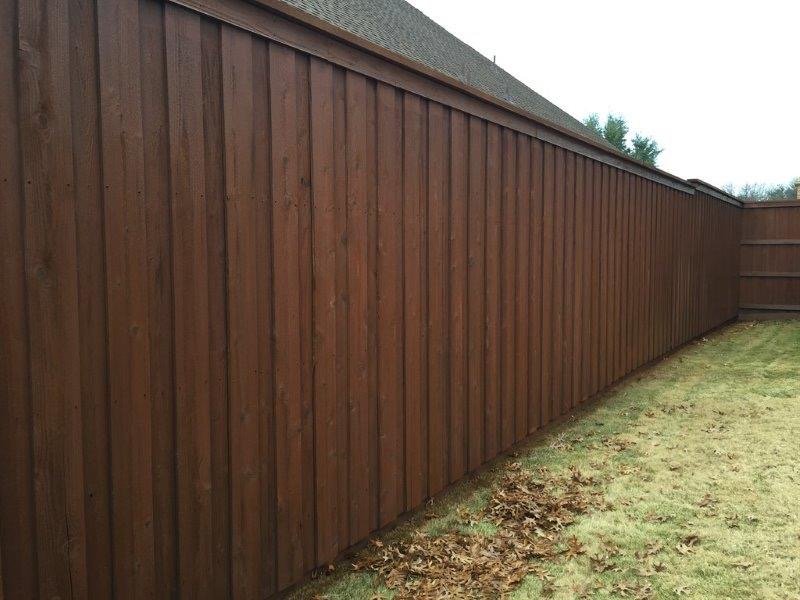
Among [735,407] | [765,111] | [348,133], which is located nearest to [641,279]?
[735,407]

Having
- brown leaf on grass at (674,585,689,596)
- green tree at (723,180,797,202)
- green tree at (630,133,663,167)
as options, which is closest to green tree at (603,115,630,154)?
green tree at (630,133,663,167)

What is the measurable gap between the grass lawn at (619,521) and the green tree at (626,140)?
34.1 metres

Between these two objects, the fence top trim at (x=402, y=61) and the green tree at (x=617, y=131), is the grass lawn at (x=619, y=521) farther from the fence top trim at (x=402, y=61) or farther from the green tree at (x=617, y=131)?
the green tree at (x=617, y=131)

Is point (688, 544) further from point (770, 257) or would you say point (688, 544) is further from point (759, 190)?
point (759, 190)

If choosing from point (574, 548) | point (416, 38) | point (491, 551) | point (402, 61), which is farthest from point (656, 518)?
point (416, 38)

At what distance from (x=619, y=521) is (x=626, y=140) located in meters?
38.2

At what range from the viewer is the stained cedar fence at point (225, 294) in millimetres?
1610

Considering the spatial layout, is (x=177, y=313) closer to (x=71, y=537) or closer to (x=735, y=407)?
(x=71, y=537)

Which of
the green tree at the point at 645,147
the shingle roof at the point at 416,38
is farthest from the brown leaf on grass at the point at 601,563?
the green tree at the point at 645,147

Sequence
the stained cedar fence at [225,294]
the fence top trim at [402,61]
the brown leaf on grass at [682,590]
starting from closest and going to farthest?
the stained cedar fence at [225,294], the fence top trim at [402,61], the brown leaf on grass at [682,590]

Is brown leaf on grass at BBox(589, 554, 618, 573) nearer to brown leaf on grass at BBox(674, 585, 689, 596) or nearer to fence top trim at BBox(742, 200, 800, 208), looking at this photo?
brown leaf on grass at BBox(674, 585, 689, 596)

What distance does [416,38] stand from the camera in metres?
10.5

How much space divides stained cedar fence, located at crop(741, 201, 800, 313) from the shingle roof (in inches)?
168

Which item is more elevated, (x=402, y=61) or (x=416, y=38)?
(x=416, y=38)
